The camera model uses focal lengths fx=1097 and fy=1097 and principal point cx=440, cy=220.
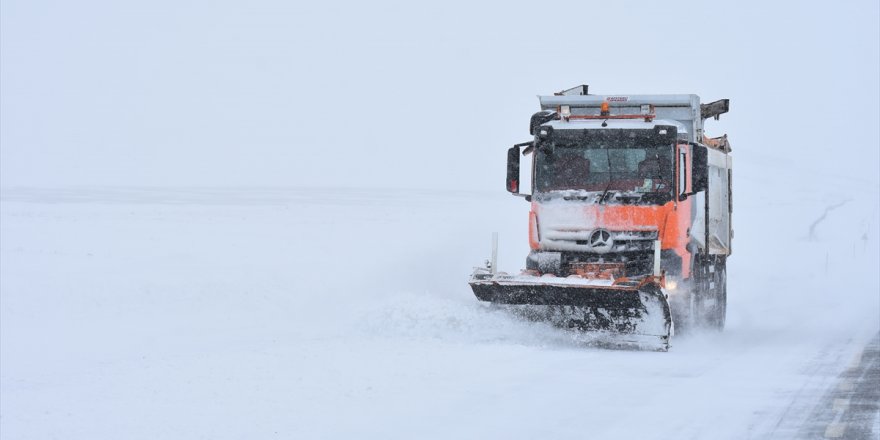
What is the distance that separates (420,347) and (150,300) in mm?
7541

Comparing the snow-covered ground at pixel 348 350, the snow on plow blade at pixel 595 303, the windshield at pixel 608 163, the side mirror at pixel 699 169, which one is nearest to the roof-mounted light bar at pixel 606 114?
the windshield at pixel 608 163

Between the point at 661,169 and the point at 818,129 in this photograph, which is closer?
the point at 661,169

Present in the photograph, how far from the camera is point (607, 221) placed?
41.6 feet

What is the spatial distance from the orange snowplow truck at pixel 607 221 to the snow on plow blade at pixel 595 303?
12mm

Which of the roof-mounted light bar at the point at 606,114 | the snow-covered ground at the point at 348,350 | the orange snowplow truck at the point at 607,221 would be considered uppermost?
the roof-mounted light bar at the point at 606,114

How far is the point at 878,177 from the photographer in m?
73.4

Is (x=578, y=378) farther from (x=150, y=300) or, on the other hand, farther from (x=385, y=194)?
(x=385, y=194)

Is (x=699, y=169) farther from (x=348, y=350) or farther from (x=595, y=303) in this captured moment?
(x=348, y=350)

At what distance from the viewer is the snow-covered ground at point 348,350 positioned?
25.5 ft

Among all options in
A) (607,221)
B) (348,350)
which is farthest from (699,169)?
(348,350)

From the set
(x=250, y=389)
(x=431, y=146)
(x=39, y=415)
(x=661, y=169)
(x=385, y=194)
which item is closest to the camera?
→ (x=39, y=415)

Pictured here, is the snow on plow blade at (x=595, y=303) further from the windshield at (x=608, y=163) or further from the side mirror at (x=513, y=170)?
the windshield at (x=608, y=163)

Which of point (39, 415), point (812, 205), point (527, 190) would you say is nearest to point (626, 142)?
point (527, 190)

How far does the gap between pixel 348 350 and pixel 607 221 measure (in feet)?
11.6
